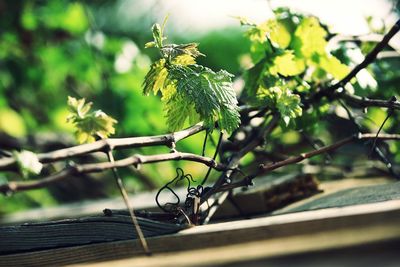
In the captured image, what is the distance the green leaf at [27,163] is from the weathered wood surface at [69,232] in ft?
0.90

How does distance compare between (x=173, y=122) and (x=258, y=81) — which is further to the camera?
(x=258, y=81)

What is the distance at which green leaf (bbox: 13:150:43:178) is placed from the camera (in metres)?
0.97

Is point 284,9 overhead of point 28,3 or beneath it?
beneath

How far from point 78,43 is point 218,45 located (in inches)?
287

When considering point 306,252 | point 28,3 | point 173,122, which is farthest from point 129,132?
point 306,252

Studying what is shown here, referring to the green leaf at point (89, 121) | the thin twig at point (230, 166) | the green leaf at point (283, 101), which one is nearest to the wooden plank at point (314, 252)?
Answer: the green leaf at point (89, 121)

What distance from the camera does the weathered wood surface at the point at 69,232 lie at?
1.17 meters

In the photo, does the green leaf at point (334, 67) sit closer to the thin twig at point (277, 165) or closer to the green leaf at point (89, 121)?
the thin twig at point (277, 165)

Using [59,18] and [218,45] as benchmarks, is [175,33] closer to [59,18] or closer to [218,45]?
[59,18]

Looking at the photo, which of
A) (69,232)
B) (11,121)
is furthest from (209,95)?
(11,121)

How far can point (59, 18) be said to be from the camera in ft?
16.1

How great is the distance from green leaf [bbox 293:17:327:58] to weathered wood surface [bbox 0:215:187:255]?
1.00 metres

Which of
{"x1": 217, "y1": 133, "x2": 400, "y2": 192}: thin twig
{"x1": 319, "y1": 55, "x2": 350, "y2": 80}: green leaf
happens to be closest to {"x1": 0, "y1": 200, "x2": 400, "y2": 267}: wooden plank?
{"x1": 217, "y1": 133, "x2": 400, "y2": 192}: thin twig

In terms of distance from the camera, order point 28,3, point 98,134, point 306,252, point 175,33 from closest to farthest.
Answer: point 306,252, point 98,134, point 28,3, point 175,33
